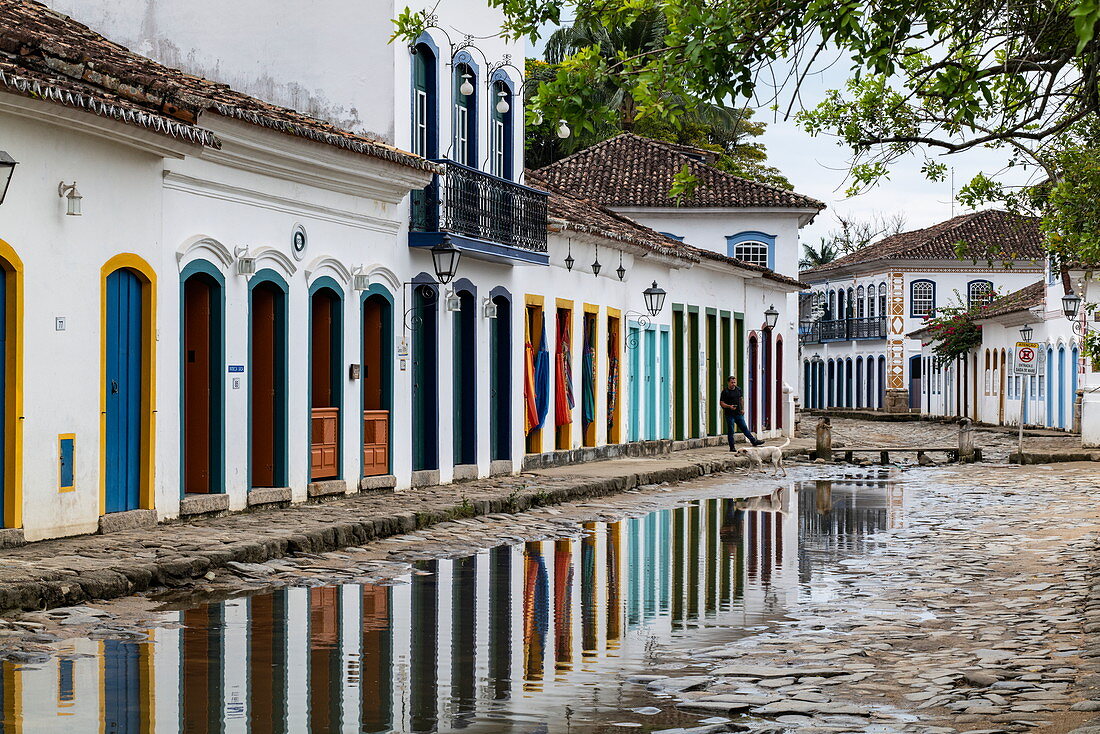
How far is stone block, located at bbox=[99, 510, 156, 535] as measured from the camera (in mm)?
14309

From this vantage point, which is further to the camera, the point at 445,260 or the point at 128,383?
the point at 445,260

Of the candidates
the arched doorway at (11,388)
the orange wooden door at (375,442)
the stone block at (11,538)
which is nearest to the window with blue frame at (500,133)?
the orange wooden door at (375,442)

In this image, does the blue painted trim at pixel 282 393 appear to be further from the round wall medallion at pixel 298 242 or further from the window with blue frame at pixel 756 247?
the window with blue frame at pixel 756 247

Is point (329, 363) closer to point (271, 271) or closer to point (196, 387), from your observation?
point (271, 271)

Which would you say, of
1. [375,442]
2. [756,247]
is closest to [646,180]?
[756,247]

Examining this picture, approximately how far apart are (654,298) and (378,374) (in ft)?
38.0

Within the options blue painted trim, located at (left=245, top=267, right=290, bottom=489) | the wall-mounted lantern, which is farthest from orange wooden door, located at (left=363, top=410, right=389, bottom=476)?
the wall-mounted lantern

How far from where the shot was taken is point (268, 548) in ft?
43.6

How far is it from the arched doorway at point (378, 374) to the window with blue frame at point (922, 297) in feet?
178

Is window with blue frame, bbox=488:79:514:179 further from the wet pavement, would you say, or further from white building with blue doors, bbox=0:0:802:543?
the wet pavement

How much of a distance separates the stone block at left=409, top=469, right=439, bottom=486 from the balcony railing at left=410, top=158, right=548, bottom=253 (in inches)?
117

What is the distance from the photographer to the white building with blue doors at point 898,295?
70.2 metres

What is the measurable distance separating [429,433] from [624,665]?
13.8 metres

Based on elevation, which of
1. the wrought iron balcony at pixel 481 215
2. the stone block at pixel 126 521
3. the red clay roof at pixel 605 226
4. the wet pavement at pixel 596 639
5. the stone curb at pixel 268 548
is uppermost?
the red clay roof at pixel 605 226
